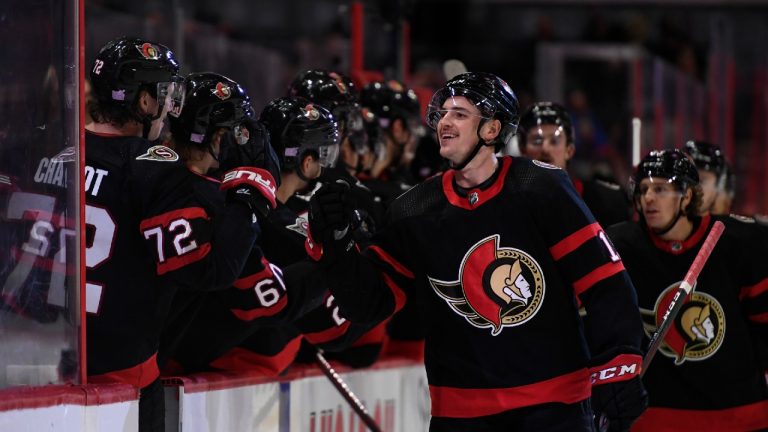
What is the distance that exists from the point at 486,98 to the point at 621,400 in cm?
78

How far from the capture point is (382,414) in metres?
4.66

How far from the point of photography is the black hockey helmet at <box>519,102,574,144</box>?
4809 millimetres

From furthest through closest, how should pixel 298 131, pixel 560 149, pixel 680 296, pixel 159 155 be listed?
pixel 560 149, pixel 298 131, pixel 680 296, pixel 159 155

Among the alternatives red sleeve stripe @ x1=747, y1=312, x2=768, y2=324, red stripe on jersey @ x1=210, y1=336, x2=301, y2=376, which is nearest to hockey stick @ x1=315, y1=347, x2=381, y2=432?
red stripe on jersey @ x1=210, y1=336, x2=301, y2=376

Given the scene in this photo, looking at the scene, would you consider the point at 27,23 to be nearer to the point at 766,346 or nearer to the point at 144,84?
the point at 144,84

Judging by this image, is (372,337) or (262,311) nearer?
(262,311)

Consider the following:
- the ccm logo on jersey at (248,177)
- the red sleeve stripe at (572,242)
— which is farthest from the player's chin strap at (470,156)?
the ccm logo on jersey at (248,177)

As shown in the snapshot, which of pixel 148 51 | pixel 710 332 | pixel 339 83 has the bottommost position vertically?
pixel 710 332

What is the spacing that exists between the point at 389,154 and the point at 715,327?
1.70 meters

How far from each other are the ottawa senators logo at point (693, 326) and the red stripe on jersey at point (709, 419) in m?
0.16

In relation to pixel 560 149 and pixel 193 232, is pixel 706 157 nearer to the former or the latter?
pixel 560 149

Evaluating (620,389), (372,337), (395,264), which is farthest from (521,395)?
(372,337)

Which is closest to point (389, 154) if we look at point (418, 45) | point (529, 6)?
point (418, 45)

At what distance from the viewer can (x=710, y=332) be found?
3996mm
